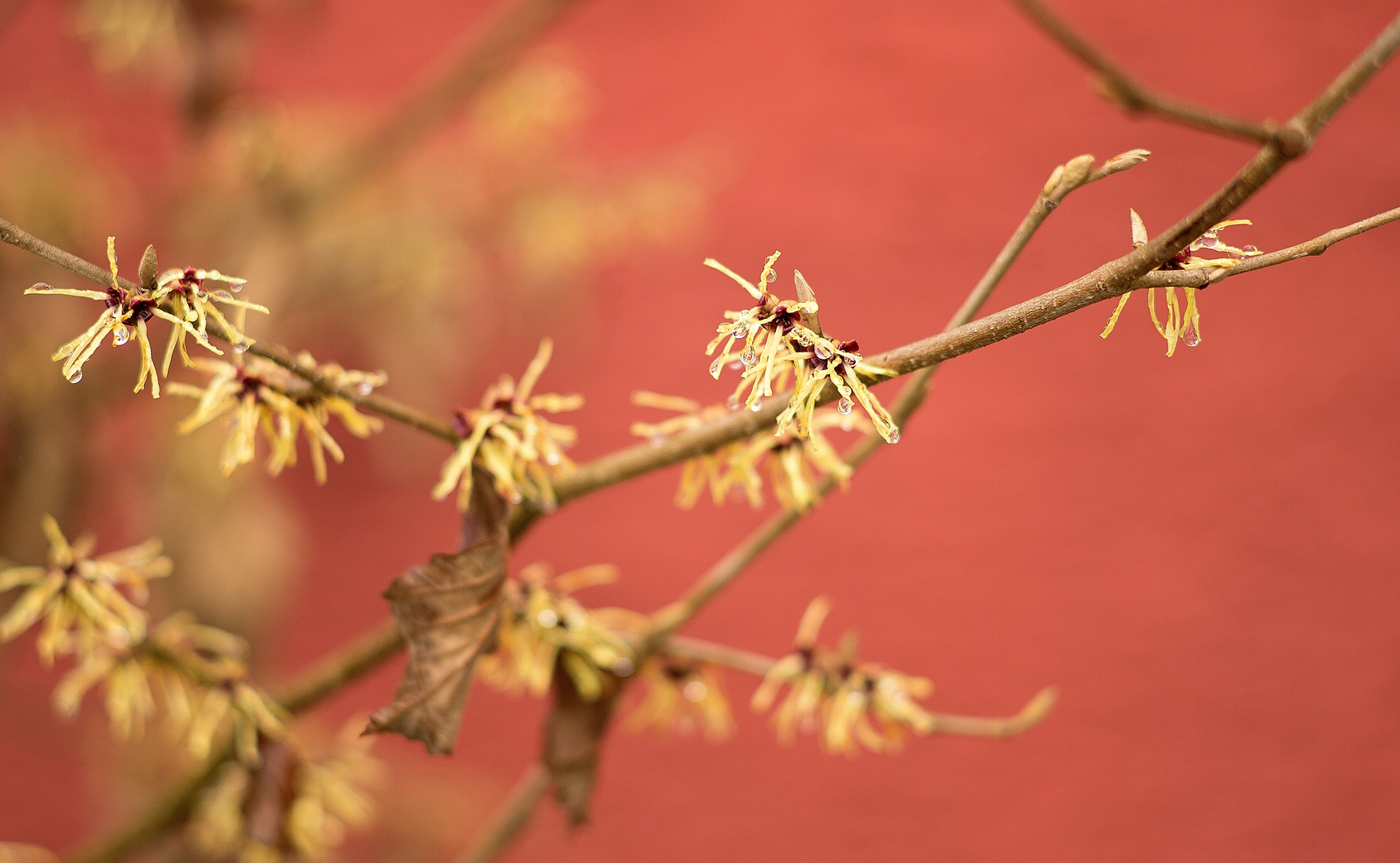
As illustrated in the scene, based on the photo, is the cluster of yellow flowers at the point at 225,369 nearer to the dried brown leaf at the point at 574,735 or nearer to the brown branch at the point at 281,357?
the brown branch at the point at 281,357

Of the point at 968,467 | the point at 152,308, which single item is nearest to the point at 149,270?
the point at 152,308

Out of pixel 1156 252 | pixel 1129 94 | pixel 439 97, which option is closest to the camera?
pixel 1156 252

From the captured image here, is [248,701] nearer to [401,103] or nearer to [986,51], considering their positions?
[401,103]

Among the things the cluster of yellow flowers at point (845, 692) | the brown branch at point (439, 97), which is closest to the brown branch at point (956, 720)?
the cluster of yellow flowers at point (845, 692)

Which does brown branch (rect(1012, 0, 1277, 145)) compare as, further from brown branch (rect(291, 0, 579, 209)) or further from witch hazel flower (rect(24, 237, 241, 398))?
brown branch (rect(291, 0, 579, 209))

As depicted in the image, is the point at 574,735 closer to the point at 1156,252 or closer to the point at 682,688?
the point at 682,688

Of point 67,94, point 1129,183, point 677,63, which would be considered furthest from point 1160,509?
point 67,94
